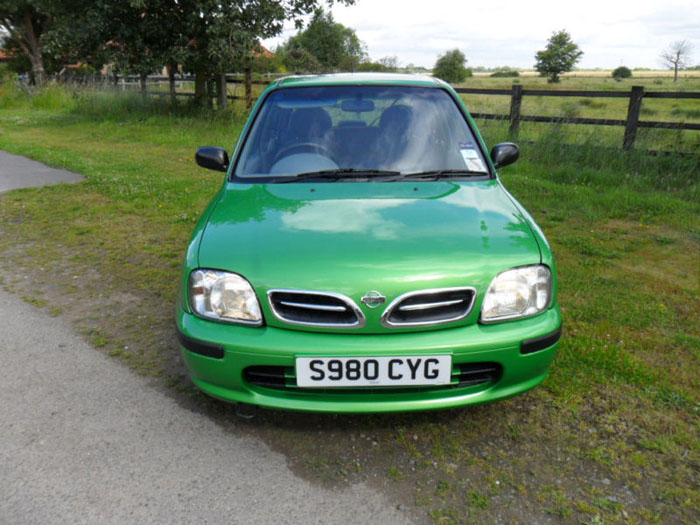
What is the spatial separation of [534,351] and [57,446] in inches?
Result: 80.8

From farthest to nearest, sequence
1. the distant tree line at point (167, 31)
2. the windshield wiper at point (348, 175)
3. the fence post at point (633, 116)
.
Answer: the distant tree line at point (167, 31)
the fence post at point (633, 116)
the windshield wiper at point (348, 175)

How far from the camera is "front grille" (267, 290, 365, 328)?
7.23 ft

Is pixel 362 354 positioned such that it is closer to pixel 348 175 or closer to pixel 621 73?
pixel 348 175

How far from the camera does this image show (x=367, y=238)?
7.98 feet

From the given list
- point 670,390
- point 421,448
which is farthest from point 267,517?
point 670,390

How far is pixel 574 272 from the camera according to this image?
4.73 meters

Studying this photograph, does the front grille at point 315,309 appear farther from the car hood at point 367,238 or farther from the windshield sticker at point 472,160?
the windshield sticker at point 472,160

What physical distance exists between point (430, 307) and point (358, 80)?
6.50 ft

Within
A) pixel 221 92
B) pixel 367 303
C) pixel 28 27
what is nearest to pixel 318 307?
pixel 367 303

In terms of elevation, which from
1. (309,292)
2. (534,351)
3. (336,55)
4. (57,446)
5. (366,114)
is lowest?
(57,446)

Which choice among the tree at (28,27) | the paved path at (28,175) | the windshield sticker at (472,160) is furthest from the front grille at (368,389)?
the tree at (28,27)

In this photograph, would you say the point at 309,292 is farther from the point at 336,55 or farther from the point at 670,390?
the point at 336,55

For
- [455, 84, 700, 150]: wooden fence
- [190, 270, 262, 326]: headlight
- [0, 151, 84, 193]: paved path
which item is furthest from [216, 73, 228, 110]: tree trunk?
[190, 270, 262, 326]: headlight

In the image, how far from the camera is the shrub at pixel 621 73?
89.1 m
